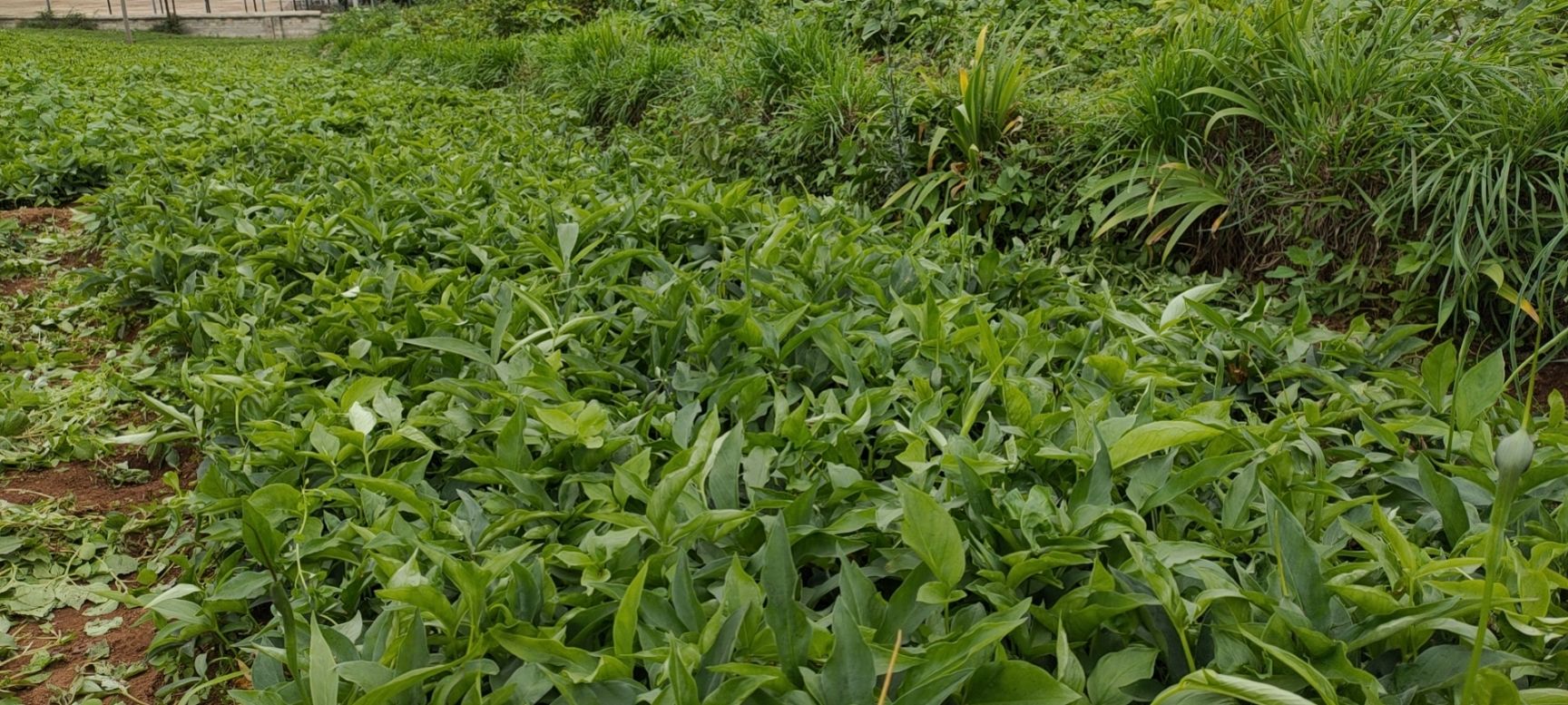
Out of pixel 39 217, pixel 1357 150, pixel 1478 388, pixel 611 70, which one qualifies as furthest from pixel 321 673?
pixel 611 70

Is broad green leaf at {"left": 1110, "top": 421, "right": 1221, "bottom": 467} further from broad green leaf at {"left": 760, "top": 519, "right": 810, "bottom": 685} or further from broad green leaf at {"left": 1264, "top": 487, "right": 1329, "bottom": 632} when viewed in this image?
broad green leaf at {"left": 760, "top": 519, "right": 810, "bottom": 685}

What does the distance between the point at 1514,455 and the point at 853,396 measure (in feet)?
3.93

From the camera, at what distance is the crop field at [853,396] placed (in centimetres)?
118

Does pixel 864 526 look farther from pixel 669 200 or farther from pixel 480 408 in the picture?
pixel 669 200

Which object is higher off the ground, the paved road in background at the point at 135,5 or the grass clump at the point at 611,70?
the grass clump at the point at 611,70

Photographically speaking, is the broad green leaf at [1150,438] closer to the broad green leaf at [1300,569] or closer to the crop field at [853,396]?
the crop field at [853,396]

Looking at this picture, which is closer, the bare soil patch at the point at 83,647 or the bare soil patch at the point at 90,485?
the bare soil patch at the point at 83,647

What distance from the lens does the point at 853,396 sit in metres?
1.78

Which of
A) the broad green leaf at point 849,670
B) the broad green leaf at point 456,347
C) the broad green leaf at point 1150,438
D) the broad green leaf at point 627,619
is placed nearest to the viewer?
the broad green leaf at point 849,670

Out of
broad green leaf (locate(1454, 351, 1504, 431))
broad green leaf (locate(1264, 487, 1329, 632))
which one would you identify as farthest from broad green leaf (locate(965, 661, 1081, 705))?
broad green leaf (locate(1454, 351, 1504, 431))

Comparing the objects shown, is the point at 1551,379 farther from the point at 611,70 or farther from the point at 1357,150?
the point at 611,70

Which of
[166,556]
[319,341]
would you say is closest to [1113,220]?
[319,341]

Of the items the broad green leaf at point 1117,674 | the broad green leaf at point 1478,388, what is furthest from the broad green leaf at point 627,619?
the broad green leaf at point 1478,388

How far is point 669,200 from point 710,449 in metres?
1.51
